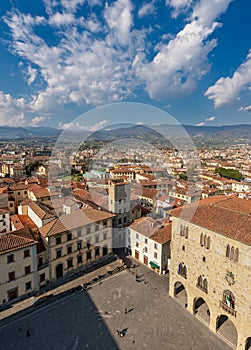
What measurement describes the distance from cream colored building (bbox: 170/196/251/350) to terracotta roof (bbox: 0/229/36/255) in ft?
52.1

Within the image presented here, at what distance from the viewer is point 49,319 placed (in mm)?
20328

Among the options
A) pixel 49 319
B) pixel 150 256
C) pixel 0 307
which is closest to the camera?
pixel 49 319

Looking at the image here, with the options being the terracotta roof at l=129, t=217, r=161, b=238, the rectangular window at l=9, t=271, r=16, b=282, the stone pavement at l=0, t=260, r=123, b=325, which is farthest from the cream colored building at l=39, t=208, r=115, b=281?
the rectangular window at l=9, t=271, r=16, b=282

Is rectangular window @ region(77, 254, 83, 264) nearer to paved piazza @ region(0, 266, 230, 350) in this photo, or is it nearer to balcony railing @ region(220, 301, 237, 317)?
paved piazza @ region(0, 266, 230, 350)

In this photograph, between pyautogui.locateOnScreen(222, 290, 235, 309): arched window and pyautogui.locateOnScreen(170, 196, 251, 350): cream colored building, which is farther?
pyautogui.locateOnScreen(222, 290, 235, 309): arched window

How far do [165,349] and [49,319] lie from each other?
11.2 meters

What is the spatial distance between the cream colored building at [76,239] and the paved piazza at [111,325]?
4492 mm

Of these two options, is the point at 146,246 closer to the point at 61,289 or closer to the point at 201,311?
the point at 201,311

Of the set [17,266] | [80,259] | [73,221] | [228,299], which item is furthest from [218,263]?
[17,266]

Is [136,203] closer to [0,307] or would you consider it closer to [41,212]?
[41,212]

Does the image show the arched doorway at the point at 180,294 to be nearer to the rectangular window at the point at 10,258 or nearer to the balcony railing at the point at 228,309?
the balcony railing at the point at 228,309

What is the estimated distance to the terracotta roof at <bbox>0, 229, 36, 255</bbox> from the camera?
70.2ft

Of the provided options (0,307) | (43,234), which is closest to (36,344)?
(0,307)

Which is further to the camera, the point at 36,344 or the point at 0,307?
the point at 0,307
